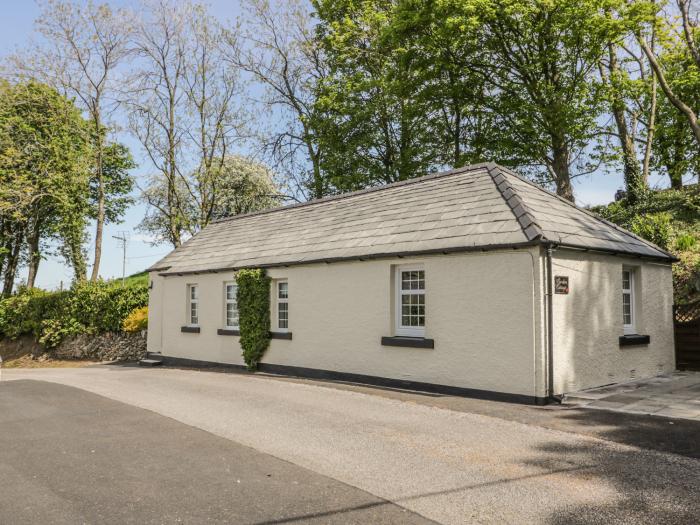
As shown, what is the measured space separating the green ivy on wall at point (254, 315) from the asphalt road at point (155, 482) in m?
7.31

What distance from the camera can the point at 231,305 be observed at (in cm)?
1803

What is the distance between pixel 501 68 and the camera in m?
25.0

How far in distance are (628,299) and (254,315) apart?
403 inches

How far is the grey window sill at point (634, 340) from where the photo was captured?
12.0 metres

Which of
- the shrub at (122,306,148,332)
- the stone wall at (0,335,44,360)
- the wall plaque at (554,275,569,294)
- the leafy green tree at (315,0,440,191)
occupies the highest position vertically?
the leafy green tree at (315,0,440,191)

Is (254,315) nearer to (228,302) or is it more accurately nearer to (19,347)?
(228,302)

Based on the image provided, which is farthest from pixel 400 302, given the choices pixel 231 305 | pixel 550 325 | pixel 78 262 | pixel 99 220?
pixel 78 262

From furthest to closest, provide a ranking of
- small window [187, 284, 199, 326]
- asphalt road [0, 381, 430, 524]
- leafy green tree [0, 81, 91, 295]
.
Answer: leafy green tree [0, 81, 91, 295]
small window [187, 284, 199, 326]
asphalt road [0, 381, 430, 524]

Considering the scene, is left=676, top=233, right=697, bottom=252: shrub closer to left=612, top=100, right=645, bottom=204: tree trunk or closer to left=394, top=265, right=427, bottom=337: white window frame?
left=612, top=100, right=645, bottom=204: tree trunk

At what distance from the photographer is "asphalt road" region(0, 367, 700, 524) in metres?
4.94

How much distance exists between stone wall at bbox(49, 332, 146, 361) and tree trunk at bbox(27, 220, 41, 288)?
13114mm

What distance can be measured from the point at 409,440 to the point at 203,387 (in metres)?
6.92

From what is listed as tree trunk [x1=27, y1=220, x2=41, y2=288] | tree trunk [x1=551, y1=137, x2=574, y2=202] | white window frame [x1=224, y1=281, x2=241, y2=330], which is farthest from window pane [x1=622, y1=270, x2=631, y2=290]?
tree trunk [x1=27, y1=220, x2=41, y2=288]

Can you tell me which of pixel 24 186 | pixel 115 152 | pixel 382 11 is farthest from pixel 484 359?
pixel 115 152
